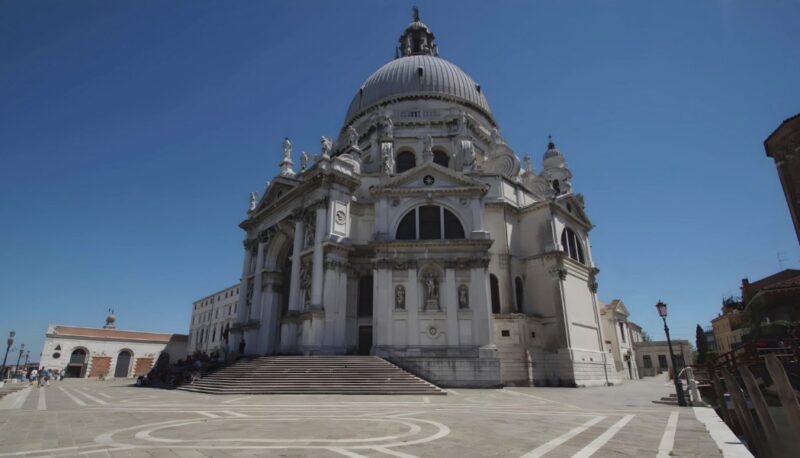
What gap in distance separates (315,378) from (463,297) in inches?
377

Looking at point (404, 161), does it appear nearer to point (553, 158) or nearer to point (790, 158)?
point (553, 158)

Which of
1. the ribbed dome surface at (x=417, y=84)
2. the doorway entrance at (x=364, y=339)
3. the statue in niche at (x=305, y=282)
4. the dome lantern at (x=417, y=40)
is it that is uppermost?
the dome lantern at (x=417, y=40)

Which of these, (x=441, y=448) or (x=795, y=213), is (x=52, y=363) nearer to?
(x=441, y=448)

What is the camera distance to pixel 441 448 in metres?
6.54

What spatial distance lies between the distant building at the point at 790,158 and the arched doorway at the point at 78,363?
206 feet

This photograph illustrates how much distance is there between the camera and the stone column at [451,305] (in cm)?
2359

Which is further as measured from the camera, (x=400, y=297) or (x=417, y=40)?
(x=417, y=40)

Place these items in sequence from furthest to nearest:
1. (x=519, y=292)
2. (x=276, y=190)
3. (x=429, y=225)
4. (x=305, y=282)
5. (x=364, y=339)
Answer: (x=276, y=190) → (x=519, y=292) → (x=429, y=225) → (x=305, y=282) → (x=364, y=339)

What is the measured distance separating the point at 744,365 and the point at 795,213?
9.67 metres

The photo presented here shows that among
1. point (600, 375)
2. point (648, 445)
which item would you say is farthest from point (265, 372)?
point (600, 375)

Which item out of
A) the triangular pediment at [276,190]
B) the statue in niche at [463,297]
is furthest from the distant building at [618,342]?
the triangular pediment at [276,190]

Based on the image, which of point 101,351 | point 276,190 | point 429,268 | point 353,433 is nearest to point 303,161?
point 276,190

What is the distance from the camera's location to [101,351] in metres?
49.7

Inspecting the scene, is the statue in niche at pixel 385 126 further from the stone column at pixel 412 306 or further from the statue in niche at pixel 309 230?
the stone column at pixel 412 306
